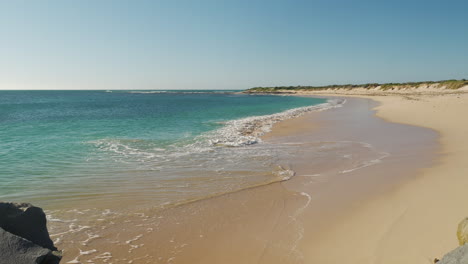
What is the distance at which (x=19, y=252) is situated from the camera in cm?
312

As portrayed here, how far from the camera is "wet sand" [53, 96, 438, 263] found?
16.4 feet

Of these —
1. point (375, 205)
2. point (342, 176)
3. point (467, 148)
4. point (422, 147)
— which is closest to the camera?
point (375, 205)

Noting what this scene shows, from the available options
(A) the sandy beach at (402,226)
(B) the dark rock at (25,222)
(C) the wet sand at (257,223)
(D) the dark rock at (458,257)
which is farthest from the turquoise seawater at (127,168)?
(D) the dark rock at (458,257)

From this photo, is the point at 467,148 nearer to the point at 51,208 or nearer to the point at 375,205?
the point at 375,205

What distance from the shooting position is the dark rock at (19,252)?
3055mm

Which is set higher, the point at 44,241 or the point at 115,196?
the point at 44,241

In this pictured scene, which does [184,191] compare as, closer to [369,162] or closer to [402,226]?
[402,226]

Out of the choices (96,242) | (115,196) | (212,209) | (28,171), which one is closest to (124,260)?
(96,242)

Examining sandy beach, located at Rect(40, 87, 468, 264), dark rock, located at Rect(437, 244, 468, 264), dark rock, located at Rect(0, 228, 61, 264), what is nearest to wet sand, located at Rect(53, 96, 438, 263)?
sandy beach, located at Rect(40, 87, 468, 264)

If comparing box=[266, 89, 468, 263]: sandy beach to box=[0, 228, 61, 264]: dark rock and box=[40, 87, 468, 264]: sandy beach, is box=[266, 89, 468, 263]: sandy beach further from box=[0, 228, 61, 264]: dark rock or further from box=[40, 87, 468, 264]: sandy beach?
box=[0, 228, 61, 264]: dark rock

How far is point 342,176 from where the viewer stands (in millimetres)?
9117

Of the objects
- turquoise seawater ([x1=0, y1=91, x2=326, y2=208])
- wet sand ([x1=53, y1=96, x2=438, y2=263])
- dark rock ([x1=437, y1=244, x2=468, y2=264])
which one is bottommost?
wet sand ([x1=53, y1=96, x2=438, y2=263])

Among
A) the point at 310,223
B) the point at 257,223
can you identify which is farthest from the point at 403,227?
the point at 257,223

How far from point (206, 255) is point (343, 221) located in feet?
10.1
